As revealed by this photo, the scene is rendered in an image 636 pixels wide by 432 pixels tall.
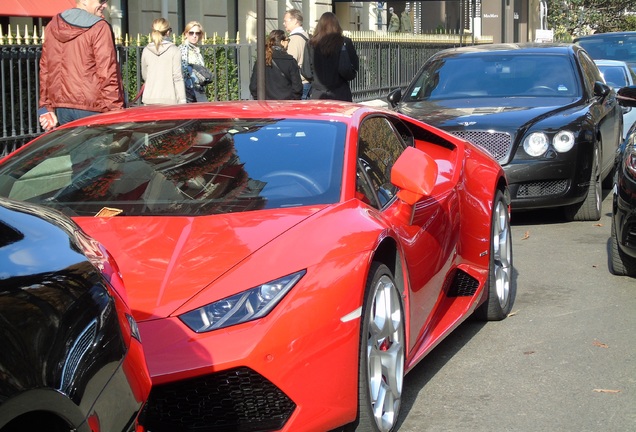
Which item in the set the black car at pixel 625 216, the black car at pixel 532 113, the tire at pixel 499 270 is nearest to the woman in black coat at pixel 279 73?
the black car at pixel 532 113

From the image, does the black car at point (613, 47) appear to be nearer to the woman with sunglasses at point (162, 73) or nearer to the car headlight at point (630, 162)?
the woman with sunglasses at point (162, 73)

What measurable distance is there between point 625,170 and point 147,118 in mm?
3651

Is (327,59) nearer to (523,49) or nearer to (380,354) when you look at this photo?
(523,49)

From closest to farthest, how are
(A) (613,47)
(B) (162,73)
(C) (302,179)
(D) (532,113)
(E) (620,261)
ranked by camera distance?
(C) (302,179)
(E) (620,261)
(D) (532,113)
(B) (162,73)
(A) (613,47)

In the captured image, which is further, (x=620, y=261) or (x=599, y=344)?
(x=620, y=261)

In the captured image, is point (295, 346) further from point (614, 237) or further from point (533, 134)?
point (533, 134)

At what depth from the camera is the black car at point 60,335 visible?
228cm

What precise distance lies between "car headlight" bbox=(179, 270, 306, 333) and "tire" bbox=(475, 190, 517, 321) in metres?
2.61

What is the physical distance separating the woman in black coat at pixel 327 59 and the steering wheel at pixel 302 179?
7.34 metres

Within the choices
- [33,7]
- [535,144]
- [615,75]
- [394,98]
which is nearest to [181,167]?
[535,144]

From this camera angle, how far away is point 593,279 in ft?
25.7

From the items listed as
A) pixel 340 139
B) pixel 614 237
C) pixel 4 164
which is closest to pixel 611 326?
pixel 614 237

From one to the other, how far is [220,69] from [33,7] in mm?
3142

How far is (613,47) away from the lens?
21172 millimetres
